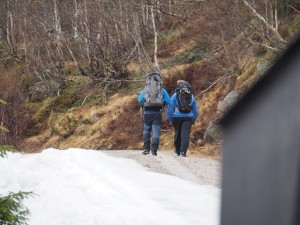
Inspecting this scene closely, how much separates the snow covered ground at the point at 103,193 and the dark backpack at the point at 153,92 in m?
1.66

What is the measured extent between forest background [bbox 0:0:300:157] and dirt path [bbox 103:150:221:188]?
10.2 ft

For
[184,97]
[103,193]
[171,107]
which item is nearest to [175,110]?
[171,107]

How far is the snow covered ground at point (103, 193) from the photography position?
5586 mm

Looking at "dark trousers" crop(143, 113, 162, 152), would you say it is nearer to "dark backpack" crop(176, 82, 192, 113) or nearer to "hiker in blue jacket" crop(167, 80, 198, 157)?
"hiker in blue jacket" crop(167, 80, 198, 157)

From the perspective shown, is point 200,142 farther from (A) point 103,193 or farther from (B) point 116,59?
(B) point 116,59

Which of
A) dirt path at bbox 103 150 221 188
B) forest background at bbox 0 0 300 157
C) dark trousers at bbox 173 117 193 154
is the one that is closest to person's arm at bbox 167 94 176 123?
dark trousers at bbox 173 117 193 154

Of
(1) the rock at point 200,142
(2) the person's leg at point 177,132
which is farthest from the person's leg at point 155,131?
(1) the rock at point 200,142

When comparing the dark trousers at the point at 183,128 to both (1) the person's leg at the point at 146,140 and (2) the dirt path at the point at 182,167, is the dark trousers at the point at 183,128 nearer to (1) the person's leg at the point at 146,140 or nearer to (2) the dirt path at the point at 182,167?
(2) the dirt path at the point at 182,167

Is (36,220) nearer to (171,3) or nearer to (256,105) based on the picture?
(256,105)

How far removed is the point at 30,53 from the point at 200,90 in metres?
11.9

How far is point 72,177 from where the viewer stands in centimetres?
768

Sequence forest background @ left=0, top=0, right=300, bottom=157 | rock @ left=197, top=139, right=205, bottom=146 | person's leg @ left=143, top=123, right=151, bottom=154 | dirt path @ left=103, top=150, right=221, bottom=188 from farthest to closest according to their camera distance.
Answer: forest background @ left=0, top=0, right=300, bottom=157
rock @ left=197, top=139, right=205, bottom=146
person's leg @ left=143, top=123, right=151, bottom=154
dirt path @ left=103, top=150, right=221, bottom=188

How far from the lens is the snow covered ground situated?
18.3 feet

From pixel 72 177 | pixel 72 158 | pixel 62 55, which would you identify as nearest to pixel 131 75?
pixel 62 55
